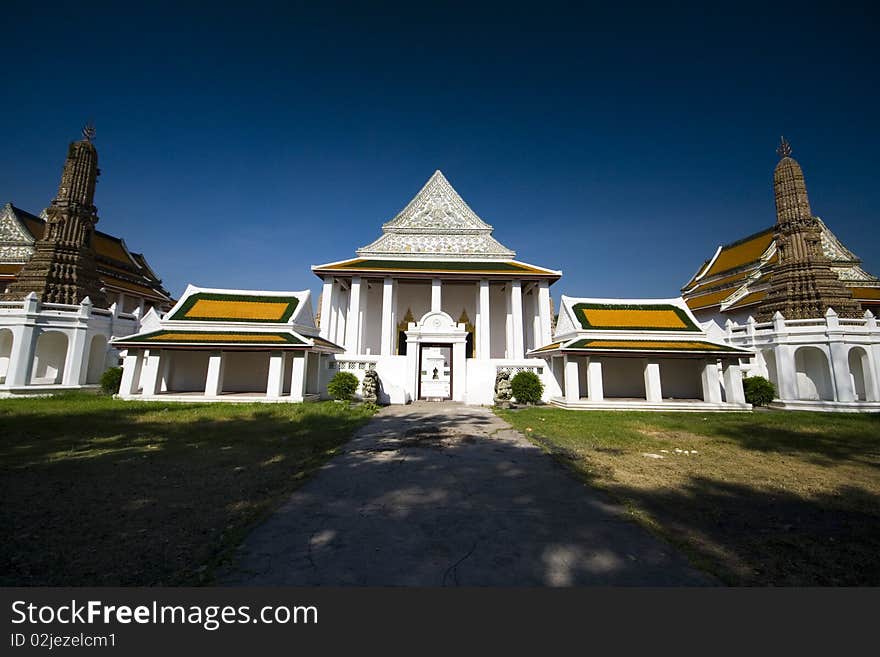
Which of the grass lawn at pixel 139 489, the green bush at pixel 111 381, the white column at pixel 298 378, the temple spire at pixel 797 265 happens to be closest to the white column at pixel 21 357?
the green bush at pixel 111 381

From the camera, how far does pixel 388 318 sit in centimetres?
2100

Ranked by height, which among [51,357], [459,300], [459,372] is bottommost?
[459,372]

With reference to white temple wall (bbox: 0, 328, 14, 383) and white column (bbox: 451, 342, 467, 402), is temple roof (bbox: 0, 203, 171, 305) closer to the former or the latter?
white temple wall (bbox: 0, 328, 14, 383)

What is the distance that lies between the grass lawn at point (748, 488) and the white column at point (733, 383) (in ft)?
14.5

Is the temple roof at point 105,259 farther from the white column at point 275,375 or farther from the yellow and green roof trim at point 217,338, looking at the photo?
the white column at point 275,375

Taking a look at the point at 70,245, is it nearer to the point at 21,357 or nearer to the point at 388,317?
the point at 21,357

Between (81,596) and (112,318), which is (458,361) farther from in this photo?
(112,318)

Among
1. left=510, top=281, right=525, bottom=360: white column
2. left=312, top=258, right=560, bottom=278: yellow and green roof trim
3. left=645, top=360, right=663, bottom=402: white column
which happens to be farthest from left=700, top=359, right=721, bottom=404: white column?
left=312, top=258, right=560, bottom=278: yellow and green roof trim

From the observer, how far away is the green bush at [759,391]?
14.9 meters

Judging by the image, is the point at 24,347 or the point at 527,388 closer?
the point at 527,388

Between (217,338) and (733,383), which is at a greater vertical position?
(217,338)

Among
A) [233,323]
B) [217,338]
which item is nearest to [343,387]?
[217,338]

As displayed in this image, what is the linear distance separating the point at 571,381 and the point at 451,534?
11.7 m

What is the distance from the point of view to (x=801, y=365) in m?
16.7
